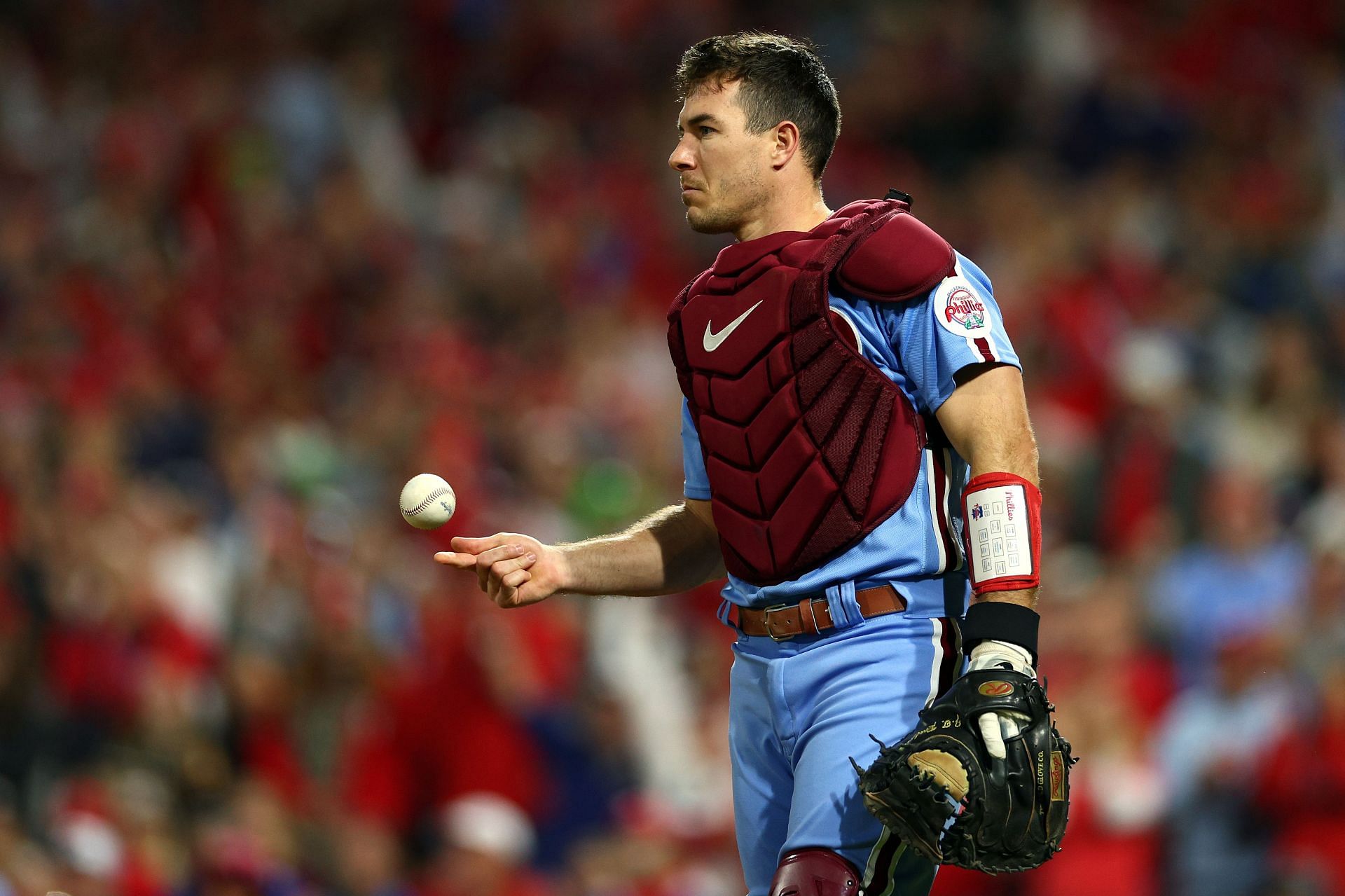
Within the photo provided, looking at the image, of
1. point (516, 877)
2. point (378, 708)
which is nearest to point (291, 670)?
point (378, 708)

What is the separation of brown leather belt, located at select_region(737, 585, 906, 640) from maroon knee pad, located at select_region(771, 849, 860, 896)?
41cm

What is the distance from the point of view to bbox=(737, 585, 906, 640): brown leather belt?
125 inches

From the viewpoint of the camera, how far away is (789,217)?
134 inches

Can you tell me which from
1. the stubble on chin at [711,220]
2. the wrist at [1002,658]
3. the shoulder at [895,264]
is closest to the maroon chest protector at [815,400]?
the shoulder at [895,264]

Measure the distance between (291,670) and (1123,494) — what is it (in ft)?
12.4

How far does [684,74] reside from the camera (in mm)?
3457

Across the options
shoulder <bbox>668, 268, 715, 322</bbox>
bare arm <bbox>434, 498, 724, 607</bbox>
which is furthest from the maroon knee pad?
shoulder <bbox>668, 268, 715, 322</bbox>

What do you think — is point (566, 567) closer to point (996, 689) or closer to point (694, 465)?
point (694, 465)

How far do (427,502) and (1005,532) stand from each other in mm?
1140

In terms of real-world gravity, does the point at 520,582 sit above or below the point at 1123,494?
below

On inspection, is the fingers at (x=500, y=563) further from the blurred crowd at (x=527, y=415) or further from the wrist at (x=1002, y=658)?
the blurred crowd at (x=527, y=415)

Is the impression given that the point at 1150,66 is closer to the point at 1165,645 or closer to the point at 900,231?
the point at 1165,645

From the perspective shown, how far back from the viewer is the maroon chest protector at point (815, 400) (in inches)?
124

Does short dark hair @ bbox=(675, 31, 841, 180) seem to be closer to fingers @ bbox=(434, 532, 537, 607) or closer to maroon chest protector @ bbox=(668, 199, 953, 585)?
maroon chest protector @ bbox=(668, 199, 953, 585)
